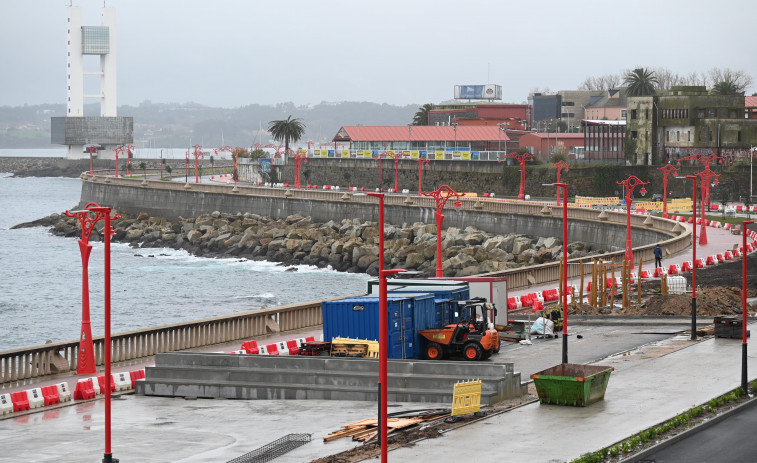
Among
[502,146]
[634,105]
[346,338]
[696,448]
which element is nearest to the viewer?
[696,448]

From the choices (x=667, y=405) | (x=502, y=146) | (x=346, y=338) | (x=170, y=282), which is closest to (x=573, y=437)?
(x=667, y=405)

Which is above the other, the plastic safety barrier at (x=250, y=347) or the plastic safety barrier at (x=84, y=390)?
the plastic safety barrier at (x=250, y=347)

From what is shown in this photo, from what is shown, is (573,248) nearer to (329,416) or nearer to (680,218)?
(680,218)

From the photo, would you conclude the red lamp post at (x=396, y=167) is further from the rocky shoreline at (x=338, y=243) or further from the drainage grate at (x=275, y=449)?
the drainage grate at (x=275, y=449)

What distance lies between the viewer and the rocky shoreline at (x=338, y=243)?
263 feet

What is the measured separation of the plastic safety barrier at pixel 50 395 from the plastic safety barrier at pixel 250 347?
259 inches

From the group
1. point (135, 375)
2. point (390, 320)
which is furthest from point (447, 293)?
point (135, 375)

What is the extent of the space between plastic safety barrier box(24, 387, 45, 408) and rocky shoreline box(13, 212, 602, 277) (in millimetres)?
49662

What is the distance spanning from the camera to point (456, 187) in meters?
132

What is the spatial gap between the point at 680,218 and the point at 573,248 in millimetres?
10046

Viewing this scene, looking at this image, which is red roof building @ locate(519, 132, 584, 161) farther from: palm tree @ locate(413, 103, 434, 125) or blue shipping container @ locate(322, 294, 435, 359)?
blue shipping container @ locate(322, 294, 435, 359)

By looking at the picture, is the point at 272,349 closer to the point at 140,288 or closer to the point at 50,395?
the point at 50,395

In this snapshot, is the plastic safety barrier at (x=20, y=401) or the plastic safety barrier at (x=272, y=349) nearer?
the plastic safety barrier at (x=20, y=401)

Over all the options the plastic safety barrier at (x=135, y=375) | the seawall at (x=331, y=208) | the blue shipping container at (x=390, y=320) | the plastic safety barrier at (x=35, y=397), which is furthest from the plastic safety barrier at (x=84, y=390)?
the seawall at (x=331, y=208)
